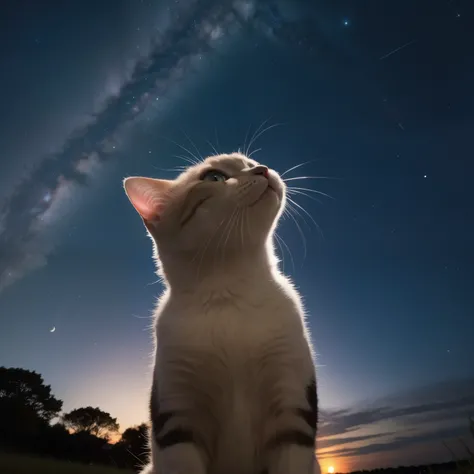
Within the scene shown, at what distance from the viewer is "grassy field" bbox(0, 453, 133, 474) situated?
412 cm

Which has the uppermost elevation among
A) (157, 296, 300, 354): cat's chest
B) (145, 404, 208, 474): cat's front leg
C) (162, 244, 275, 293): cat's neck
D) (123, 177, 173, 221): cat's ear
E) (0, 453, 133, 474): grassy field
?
(123, 177, 173, 221): cat's ear

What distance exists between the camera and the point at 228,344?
250cm

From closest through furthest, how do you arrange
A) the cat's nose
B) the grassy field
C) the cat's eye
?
1. the cat's nose
2. the cat's eye
3. the grassy field

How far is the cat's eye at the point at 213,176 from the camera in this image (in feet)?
10.1

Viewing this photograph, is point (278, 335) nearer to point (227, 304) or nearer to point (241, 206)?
point (227, 304)

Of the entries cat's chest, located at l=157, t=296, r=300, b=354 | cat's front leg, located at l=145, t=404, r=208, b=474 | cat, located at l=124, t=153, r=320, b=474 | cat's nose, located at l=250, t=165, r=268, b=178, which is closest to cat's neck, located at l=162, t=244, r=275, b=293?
cat, located at l=124, t=153, r=320, b=474

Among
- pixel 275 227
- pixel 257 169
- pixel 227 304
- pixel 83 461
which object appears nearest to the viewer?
pixel 227 304

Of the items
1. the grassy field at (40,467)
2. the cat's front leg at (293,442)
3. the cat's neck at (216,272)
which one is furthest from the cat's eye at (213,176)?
the grassy field at (40,467)

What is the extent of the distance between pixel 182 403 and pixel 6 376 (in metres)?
5.79

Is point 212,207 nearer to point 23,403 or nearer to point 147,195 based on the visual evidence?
point 147,195

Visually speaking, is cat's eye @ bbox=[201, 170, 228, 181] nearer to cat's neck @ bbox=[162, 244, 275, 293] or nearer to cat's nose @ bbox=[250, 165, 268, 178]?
cat's nose @ bbox=[250, 165, 268, 178]

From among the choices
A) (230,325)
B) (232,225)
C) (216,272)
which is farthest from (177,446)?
(232,225)

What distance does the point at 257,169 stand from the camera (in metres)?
2.97

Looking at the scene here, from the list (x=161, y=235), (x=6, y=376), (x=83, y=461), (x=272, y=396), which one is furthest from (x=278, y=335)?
(x=6, y=376)
